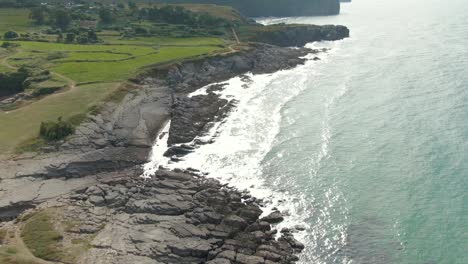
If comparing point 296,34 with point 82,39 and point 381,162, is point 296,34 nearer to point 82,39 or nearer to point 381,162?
point 82,39

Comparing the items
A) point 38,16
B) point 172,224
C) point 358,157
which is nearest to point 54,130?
point 172,224

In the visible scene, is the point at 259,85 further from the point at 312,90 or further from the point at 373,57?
the point at 373,57

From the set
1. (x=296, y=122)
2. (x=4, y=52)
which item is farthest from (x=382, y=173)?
(x=4, y=52)

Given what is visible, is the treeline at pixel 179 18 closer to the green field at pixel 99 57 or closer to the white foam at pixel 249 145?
the green field at pixel 99 57

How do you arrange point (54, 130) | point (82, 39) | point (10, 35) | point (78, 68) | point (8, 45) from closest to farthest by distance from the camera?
point (54, 130) < point (78, 68) < point (8, 45) < point (10, 35) < point (82, 39)

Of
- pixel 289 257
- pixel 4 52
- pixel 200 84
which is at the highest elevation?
pixel 4 52

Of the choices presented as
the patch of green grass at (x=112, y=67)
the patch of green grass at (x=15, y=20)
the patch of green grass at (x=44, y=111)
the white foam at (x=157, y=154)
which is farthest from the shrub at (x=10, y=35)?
the white foam at (x=157, y=154)

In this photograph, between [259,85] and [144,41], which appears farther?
[144,41]
